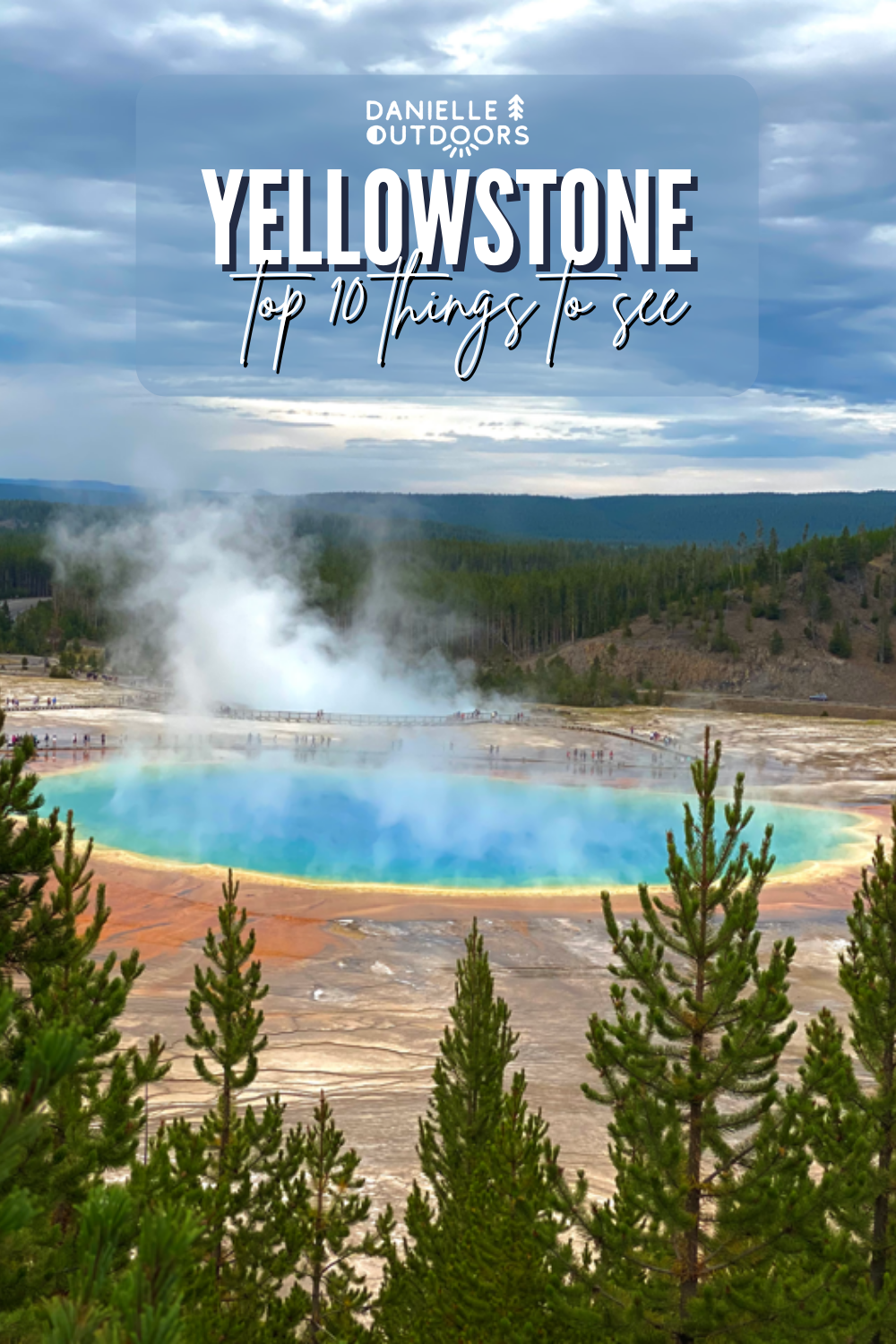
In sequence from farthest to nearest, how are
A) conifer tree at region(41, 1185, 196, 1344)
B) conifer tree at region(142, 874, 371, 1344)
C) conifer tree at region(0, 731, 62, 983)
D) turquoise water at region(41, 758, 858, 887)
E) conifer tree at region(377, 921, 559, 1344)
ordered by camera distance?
turquoise water at region(41, 758, 858, 887) → conifer tree at region(142, 874, 371, 1344) → conifer tree at region(377, 921, 559, 1344) → conifer tree at region(0, 731, 62, 983) → conifer tree at region(41, 1185, 196, 1344)

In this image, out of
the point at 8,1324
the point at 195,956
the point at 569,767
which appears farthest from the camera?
the point at 569,767

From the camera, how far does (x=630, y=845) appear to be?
42.0 meters

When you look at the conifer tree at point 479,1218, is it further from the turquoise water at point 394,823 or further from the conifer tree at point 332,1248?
the turquoise water at point 394,823

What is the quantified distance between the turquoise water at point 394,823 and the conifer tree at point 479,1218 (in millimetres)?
22771

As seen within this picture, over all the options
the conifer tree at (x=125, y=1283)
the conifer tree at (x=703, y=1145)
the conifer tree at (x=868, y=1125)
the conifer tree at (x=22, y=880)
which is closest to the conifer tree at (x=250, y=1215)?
the conifer tree at (x=22, y=880)

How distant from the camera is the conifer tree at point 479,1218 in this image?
28.5ft

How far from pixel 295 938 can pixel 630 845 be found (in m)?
17.2

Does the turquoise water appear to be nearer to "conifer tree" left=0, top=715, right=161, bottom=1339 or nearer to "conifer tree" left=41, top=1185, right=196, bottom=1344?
"conifer tree" left=0, top=715, right=161, bottom=1339

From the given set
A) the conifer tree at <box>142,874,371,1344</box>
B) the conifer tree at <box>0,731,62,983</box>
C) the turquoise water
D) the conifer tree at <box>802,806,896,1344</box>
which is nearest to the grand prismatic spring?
the turquoise water

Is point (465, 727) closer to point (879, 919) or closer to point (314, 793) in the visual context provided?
point (314, 793)

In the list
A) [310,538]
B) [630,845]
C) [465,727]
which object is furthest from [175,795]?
[310,538]

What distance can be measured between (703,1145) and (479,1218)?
2.37m

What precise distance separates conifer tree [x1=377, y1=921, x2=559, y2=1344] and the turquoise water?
22771 millimetres

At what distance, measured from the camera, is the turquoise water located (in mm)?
37719
